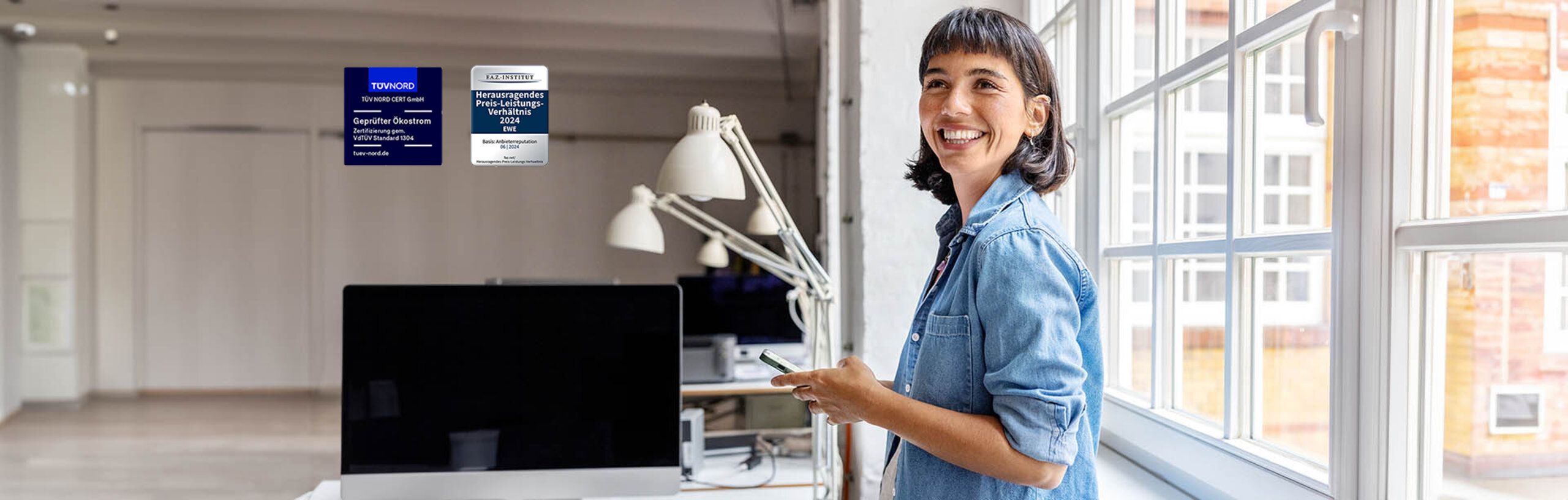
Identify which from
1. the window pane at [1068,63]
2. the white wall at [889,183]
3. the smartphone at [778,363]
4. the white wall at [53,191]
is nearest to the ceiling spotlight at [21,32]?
the white wall at [53,191]

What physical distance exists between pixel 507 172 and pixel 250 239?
215 centimetres

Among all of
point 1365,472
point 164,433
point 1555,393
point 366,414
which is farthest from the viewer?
point 164,433

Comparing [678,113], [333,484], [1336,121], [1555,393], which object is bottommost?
[333,484]

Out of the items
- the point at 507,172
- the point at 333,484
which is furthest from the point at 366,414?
the point at 507,172

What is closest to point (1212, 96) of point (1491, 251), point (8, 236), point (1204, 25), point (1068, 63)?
point (1204, 25)

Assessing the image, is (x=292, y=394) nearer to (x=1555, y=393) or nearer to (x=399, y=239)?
(x=399, y=239)

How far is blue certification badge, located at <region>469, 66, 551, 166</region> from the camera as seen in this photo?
145cm

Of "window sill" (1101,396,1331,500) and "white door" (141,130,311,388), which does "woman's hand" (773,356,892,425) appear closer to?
"window sill" (1101,396,1331,500)

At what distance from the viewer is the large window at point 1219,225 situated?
3.91 ft

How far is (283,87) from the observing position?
661 cm

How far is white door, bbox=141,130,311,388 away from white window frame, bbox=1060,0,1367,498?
6.73m

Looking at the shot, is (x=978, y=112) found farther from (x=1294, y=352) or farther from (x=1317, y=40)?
(x=1294, y=352)

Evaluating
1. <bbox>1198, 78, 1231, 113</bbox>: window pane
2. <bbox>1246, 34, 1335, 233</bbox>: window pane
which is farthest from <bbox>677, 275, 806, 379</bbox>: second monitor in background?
<bbox>1246, 34, 1335, 233</bbox>: window pane

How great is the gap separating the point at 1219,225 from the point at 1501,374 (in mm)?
658
